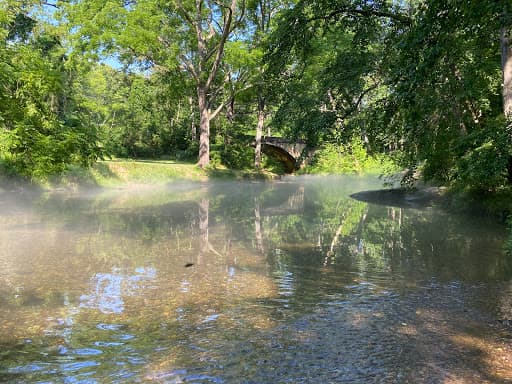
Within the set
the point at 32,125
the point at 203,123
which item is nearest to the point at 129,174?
the point at 203,123

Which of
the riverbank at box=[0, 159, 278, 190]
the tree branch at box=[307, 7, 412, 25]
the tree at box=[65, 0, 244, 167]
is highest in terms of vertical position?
the tree at box=[65, 0, 244, 167]

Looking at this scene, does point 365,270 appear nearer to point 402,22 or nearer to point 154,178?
point 402,22

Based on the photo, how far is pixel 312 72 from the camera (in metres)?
27.2

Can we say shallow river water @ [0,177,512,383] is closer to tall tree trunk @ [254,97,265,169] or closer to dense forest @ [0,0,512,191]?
dense forest @ [0,0,512,191]

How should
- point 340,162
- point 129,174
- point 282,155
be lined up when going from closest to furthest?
1. point 129,174
2. point 340,162
3. point 282,155

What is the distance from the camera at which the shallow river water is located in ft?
11.5

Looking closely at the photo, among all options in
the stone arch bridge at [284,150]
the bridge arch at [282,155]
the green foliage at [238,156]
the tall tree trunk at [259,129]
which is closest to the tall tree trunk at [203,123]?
the green foliage at [238,156]

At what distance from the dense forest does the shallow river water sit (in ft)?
7.31

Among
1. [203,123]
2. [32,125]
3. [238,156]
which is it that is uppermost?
[203,123]

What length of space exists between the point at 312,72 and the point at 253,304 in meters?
24.2

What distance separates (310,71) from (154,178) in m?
12.0

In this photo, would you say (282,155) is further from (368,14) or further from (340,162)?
(368,14)

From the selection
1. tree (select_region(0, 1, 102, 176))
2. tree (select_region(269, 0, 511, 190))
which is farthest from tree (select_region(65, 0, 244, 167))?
tree (select_region(0, 1, 102, 176))

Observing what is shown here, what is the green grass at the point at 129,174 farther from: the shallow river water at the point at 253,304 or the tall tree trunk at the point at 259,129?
the shallow river water at the point at 253,304
